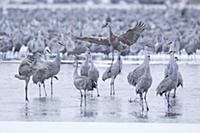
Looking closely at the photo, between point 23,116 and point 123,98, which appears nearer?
point 23,116

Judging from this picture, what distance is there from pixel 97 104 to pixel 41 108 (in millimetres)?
540

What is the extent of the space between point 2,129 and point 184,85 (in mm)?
2418

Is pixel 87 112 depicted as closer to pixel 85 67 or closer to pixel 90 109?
pixel 90 109

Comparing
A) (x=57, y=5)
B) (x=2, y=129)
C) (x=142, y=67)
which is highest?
(x=57, y=5)

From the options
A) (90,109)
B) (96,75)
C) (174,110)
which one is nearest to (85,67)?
(96,75)

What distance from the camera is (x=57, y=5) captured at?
3291cm

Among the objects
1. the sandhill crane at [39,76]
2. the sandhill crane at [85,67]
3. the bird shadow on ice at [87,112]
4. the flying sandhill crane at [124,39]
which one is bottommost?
the bird shadow on ice at [87,112]

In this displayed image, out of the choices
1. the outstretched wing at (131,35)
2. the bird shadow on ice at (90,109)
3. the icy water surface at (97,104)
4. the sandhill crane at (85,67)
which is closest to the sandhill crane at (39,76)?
the icy water surface at (97,104)

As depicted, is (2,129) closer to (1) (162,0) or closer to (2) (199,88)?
(2) (199,88)

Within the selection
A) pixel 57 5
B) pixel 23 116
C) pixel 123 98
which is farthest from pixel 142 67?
pixel 57 5

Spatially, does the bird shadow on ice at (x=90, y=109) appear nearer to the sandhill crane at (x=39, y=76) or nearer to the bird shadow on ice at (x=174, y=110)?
the sandhill crane at (x=39, y=76)

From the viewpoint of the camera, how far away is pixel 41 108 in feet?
23.0

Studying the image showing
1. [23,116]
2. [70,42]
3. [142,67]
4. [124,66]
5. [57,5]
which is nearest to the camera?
[23,116]

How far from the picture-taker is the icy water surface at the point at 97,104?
21.8ft
